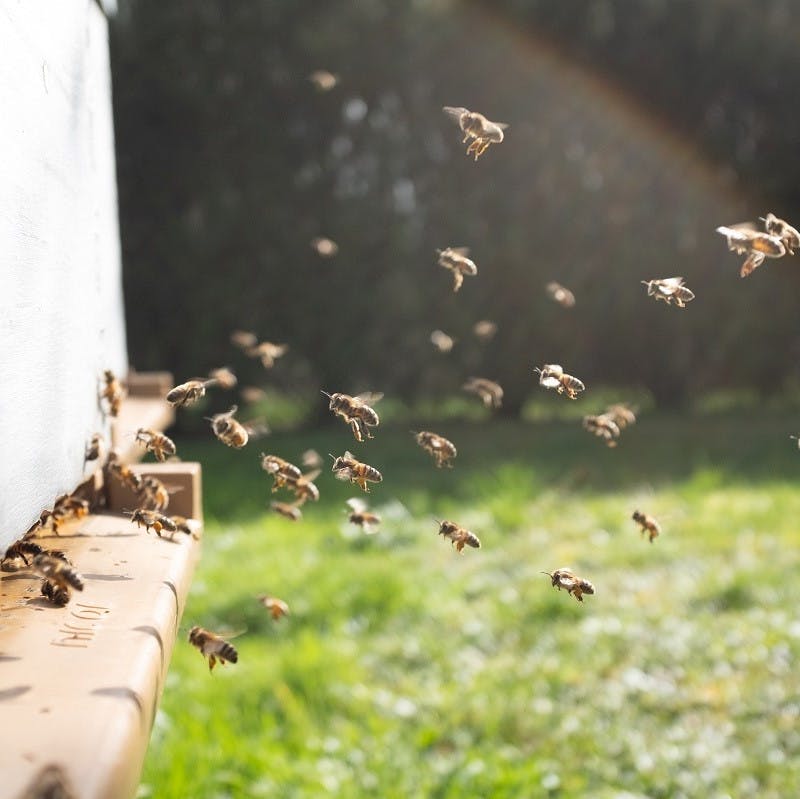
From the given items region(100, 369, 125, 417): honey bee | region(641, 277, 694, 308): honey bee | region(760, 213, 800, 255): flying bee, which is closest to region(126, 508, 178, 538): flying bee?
region(100, 369, 125, 417): honey bee

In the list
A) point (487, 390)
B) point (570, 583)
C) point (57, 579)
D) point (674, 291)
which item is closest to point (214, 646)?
point (57, 579)

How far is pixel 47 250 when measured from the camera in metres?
1.74

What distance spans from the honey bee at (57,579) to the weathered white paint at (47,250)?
0.10 meters

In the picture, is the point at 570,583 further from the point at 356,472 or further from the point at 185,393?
the point at 185,393

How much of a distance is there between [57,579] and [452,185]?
29.5 feet

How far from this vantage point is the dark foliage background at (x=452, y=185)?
931 centimetres

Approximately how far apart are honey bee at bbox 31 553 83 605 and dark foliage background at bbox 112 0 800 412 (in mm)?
8053

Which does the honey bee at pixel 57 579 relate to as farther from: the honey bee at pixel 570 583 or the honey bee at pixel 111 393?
the honey bee at pixel 570 583

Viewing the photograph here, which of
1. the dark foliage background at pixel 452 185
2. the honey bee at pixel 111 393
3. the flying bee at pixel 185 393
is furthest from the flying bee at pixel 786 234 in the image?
the dark foliage background at pixel 452 185

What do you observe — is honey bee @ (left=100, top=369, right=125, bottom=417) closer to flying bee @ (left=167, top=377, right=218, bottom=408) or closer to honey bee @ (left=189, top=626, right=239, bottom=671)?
flying bee @ (left=167, top=377, right=218, bottom=408)

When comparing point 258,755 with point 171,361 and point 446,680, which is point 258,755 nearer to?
point 446,680

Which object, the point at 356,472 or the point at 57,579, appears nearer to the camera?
the point at 57,579

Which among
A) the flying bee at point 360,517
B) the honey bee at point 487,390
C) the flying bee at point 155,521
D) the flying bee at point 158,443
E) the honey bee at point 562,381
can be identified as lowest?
the honey bee at point 487,390

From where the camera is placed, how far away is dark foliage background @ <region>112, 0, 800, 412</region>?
9312 millimetres
